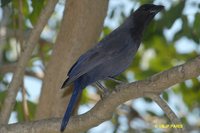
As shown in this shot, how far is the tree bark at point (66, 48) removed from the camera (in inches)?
202

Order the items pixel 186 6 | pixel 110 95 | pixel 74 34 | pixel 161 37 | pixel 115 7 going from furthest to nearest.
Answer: pixel 161 37 < pixel 115 7 < pixel 186 6 < pixel 74 34 < pixel 110 95

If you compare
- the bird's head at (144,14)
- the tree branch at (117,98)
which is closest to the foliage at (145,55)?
the bird's head at (144,14)

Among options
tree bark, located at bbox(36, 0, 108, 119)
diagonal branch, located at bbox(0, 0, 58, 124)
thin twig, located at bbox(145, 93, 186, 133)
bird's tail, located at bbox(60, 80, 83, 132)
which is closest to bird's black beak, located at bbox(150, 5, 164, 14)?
tree bark, located at bbox(36, 0, 108, 119)

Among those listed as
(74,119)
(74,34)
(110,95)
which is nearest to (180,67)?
(110,95)

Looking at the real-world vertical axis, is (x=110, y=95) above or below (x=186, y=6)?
below

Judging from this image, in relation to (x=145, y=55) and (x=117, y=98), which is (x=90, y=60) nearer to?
(x=117, y=98)

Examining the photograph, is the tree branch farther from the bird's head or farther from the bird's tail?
the bird's head

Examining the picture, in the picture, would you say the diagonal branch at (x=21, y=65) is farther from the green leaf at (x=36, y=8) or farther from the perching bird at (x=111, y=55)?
the perching bird at (x=111, y=55)

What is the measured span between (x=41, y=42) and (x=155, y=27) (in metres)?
1.45

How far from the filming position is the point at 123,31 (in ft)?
17.6

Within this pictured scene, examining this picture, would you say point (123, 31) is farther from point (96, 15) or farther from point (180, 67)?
point (180, 67)

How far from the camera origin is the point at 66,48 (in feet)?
16.9

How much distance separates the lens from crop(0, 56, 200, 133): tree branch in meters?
3.81

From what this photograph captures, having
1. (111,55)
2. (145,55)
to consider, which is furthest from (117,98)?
(145,55)
